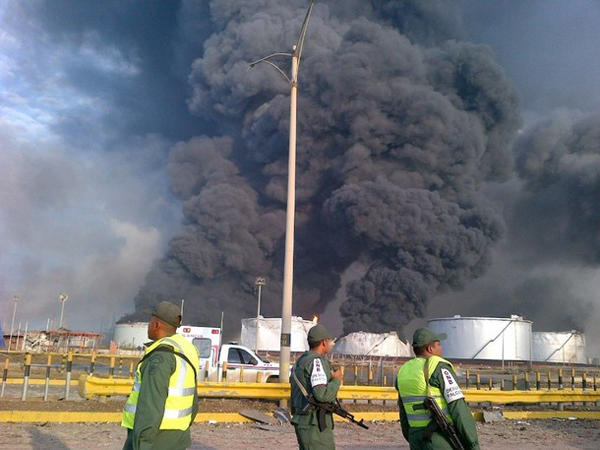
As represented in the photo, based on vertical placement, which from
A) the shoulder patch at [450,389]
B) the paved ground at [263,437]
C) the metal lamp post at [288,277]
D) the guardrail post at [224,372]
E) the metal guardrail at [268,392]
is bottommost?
the paved ground at [263,437]

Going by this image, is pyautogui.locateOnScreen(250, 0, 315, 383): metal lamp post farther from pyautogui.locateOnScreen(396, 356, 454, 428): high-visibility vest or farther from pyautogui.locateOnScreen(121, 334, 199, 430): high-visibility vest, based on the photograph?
pyautogui.locateOnScreen(121, 334, 199, 430): high-visibility vest

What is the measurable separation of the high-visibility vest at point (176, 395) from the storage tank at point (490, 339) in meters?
67.1

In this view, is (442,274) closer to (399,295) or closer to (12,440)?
(399,295)

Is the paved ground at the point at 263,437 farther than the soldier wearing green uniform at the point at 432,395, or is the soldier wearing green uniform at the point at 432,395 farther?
the paved ground at the point at 263,437

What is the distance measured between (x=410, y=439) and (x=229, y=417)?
7.85 metres

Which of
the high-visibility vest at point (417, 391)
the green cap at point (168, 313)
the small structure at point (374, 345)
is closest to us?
the green cap at point (168, 313)

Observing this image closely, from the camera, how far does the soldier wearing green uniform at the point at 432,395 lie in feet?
12.6

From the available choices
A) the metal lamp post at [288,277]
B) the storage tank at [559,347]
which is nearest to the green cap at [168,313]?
the metal lamp post at [288,277]

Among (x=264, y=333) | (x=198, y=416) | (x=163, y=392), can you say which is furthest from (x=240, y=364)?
(x=264, y=333)

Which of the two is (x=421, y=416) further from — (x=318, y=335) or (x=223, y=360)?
(x=223, y=360)

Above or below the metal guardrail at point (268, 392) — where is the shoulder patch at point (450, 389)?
above

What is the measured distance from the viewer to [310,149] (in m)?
70.9

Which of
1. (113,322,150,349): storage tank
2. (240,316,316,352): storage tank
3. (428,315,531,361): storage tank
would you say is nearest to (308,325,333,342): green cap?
(428,315,531,361): storage tank

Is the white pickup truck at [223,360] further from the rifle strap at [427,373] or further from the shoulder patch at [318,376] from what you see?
the rifle strap at [427,373]
